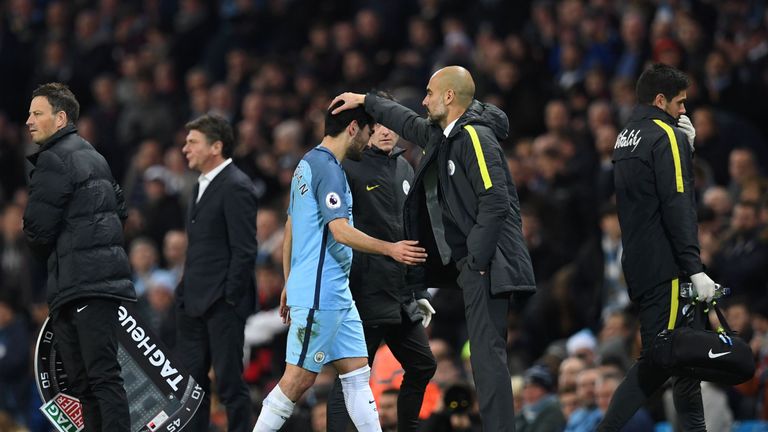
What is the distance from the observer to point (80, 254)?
305 inches

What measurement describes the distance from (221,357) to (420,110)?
5.81m

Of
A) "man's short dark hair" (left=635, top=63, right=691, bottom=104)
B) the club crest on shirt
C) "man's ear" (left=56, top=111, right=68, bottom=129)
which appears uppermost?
"man's short dark hair" (left=635, top=63, right=691, bottom=104)

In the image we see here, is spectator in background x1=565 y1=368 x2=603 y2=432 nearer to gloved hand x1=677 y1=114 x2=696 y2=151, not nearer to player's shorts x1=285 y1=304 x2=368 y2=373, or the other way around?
gloved hand x1=677 y1=114 x2=696 y2=151

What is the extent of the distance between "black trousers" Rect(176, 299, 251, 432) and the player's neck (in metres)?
1.72

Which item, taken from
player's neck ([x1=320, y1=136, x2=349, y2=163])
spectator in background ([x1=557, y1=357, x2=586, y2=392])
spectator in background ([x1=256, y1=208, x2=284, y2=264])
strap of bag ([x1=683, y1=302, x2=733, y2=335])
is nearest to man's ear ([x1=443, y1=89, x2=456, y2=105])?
player's neck ([x1=320, y1=136, x2=349, y2=163])

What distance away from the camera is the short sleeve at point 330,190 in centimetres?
753

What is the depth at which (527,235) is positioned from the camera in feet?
41.3

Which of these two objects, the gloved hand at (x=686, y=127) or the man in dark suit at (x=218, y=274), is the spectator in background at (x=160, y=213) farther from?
the gloved hand at (x=686, y=127)

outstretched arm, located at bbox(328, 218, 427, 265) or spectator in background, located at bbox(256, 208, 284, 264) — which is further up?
spectator in background, located at bbox(256, 208, 284, 264)

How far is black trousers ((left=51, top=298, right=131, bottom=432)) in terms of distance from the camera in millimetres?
7730

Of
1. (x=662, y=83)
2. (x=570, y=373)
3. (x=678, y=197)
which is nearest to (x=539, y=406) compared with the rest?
(x=570, y=373)

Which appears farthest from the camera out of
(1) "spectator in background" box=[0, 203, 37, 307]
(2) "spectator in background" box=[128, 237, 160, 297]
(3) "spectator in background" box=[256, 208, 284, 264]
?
(1) "spectator in background" box=[0, 203, 37, 307]

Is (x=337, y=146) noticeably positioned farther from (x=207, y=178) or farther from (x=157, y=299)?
(x=157, y=299)

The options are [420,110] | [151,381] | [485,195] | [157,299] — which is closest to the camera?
[485,195]
